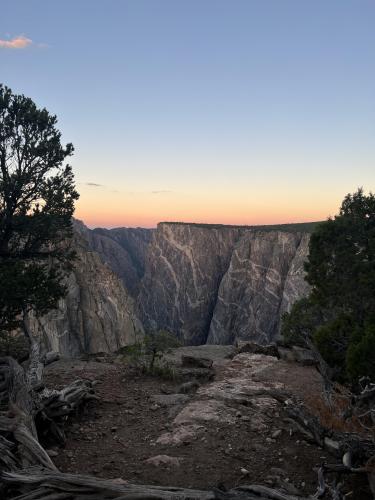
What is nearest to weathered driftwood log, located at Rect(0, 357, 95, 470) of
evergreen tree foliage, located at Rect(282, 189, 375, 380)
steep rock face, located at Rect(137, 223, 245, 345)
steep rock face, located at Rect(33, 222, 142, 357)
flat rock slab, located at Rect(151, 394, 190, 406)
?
flat rock slab, located at Rect(151, 394, 190, 406)

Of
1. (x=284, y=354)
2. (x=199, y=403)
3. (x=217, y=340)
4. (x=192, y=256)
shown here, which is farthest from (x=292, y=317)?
(x=192, y=256)

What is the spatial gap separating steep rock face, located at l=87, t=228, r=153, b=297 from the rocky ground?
349ft

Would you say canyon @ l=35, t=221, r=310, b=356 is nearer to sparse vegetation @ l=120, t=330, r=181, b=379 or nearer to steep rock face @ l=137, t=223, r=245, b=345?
steep rock face @ l=137, t=223, r=245, b=345

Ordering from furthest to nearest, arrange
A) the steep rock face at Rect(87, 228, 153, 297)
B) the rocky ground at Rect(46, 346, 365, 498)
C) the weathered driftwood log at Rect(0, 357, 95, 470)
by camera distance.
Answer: the steep rock face at Rect(87, 228, 153, 297), the rocky ground at Rect(46, 346, 365, 498), the weathered driftwood log at Rect(0, 357, 95, 470)

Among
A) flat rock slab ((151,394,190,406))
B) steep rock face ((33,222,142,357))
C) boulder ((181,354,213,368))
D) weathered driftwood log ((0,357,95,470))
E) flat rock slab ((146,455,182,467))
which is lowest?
steep rock face ((33,222,142,357))

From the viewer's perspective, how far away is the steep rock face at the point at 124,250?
13238cm

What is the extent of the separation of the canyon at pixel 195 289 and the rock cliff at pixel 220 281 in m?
0.20

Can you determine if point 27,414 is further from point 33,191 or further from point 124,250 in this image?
point 124,250

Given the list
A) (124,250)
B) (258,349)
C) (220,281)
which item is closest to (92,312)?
(258,349)

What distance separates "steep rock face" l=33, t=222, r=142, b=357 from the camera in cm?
5197

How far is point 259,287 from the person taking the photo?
85.4 m

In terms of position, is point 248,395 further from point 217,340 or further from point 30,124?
point 217,340

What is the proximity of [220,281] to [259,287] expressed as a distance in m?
14.4

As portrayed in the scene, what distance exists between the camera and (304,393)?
39.2ft
